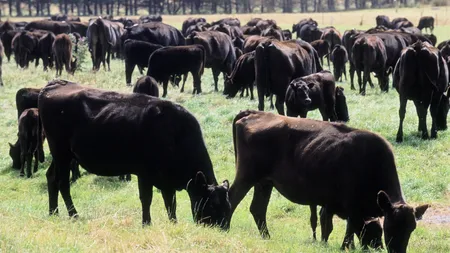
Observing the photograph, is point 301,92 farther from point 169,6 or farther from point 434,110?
point 169,6

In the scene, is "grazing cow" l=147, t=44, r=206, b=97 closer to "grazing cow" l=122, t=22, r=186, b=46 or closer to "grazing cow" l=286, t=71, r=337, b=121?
"grazing cow" l=286, t=71, r=337, b=121

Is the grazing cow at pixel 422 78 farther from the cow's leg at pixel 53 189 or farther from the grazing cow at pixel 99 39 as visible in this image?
the grazing cow at pixel 99 39

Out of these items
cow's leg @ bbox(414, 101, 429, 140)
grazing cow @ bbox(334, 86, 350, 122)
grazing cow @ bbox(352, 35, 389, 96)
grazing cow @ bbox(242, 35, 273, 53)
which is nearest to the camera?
cow's leg @ bbox(414, 101, 429, 140)

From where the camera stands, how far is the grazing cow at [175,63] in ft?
66.7

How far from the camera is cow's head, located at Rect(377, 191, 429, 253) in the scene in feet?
22.0

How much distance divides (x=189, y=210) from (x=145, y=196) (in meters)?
1.81

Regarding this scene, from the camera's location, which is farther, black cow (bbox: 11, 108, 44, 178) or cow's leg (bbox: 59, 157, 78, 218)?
black cow (bbox: 11, 108, 44, 178)

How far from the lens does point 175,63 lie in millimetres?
20594

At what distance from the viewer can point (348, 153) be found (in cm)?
723

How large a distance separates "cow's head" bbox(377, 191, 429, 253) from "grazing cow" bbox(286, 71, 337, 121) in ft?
20.0

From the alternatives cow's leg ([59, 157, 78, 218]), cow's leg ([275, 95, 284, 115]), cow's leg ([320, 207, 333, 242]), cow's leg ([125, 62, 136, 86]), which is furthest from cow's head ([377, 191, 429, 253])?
cow's leg ([125, 62, 136, 86])

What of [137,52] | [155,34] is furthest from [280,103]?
[155,34]

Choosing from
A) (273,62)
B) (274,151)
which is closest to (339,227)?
(274,151)

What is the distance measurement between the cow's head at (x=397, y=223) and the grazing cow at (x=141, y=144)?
1822mm
